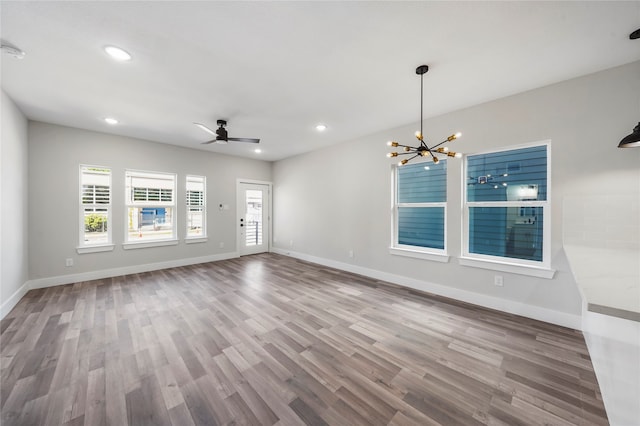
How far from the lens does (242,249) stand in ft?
21.4

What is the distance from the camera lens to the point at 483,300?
3.20 meters

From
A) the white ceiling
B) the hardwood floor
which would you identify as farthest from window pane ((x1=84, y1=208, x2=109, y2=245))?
the white ceiling

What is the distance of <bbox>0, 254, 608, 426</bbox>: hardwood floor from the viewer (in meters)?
1.57

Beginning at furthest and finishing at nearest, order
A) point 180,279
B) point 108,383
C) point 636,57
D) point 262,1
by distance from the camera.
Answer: point 180,279
point 636,57
point 108,383
point 262,1

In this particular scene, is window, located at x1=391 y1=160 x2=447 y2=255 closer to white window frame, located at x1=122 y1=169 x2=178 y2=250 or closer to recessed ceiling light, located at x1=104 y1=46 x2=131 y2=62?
recessed ceiling light, located at x1=104 y1=46 x2=131 y2=62

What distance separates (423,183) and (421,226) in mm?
734

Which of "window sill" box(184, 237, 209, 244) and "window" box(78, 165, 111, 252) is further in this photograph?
"window sill" box(184, 237, 209, 244)

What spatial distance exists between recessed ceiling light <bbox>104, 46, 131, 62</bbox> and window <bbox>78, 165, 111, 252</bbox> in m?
3.25

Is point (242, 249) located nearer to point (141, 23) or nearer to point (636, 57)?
point (141, 23)

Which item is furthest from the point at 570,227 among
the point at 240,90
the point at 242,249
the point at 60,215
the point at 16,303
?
the point at 60,215

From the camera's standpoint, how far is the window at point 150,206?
4871mm

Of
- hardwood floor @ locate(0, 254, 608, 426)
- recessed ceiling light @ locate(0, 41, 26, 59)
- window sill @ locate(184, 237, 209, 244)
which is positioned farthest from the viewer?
window sill @ locate(184, 237, 209, 244)

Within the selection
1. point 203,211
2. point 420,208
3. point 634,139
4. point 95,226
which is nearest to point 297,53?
point 634,139

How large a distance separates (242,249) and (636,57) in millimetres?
7218
